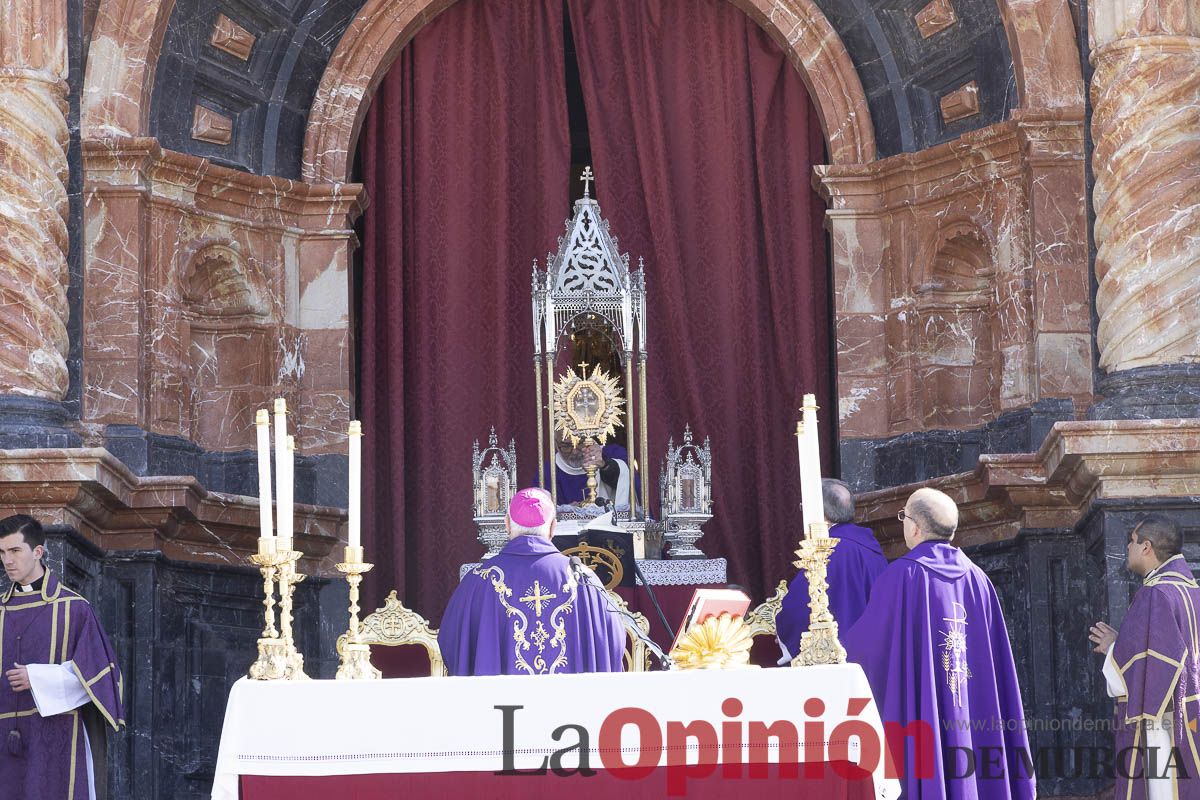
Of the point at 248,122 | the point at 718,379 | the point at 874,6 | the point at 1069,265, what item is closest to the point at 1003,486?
the point at 1069,265

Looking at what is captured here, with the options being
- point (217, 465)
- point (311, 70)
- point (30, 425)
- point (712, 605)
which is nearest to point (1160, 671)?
point (712, 605)

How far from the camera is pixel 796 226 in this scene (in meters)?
12.6

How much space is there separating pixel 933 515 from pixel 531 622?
1518 millimetres

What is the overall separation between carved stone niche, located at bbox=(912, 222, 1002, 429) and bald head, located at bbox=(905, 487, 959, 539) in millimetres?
3888

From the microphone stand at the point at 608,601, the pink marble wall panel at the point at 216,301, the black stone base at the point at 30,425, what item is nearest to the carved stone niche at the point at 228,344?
the pink marble wall panel at the point at 216,301

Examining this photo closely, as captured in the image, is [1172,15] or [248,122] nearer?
[1172,15]

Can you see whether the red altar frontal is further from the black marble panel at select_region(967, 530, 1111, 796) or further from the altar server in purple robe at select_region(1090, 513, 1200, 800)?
the black marble panel at select_region(967, 530, 1111, 796)

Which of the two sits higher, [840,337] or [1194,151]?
[1194,151]

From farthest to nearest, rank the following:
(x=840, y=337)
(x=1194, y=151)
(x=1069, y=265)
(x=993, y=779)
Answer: (x=840, y=337) → (x=1069, y=265) → (x=1194, y=151) → (x=993, y=779)

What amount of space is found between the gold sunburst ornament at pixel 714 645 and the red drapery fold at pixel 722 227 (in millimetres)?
4899

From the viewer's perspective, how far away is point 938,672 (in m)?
7.69

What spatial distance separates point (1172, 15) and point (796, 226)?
2744mm

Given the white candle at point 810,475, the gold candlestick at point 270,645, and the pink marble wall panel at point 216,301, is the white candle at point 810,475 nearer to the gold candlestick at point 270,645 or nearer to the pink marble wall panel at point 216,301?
the gold candlestick at point 270,645

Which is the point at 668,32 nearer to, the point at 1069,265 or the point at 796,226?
the point at 796,226
